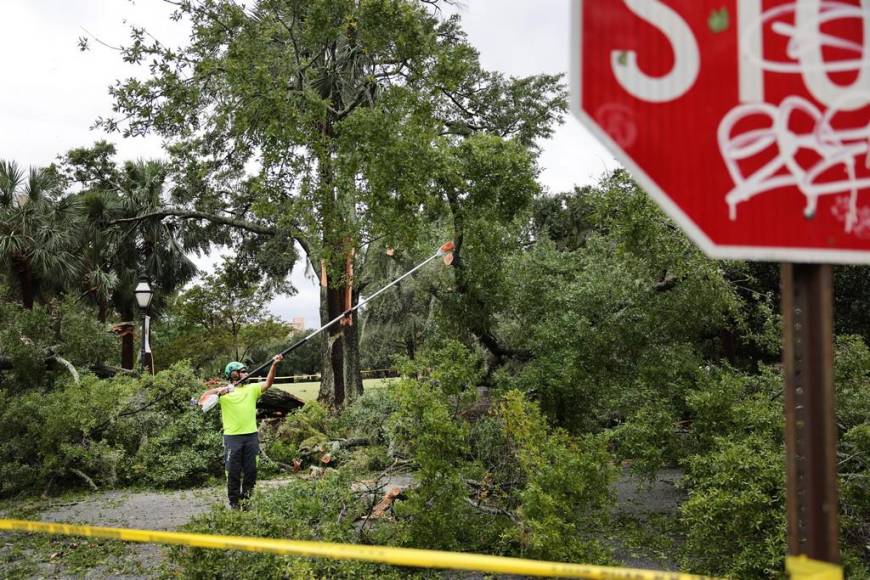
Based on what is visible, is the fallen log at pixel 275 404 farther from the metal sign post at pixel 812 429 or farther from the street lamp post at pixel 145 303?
the metal sign post at pixel 812 429

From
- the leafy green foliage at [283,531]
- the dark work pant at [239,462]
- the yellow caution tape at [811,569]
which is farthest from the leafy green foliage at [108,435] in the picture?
the yellow caution tape at [811,569]

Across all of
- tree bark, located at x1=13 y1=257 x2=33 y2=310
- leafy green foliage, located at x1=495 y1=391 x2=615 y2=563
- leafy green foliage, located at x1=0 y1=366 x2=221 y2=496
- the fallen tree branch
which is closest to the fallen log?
leafy green foliage, located at x1=0 y1=366 x2=221 y2=496

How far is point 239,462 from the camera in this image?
313 inches

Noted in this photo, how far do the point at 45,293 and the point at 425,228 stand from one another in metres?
11.8

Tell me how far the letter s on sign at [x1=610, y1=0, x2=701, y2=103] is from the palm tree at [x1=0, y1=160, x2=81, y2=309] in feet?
58.0

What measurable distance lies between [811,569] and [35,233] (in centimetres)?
1842

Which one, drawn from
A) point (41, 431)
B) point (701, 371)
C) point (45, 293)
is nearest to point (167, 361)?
point (45, 293)

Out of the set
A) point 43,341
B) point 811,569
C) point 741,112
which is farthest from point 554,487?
point 43,341

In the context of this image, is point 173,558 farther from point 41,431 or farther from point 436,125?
point 436,125

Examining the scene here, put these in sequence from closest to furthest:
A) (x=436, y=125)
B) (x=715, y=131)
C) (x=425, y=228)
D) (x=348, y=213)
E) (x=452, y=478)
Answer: (x=715, y=131)
(x=452, y=478)
(x=436, y=125)
(x=348, y=213)
(x=425, y=228)

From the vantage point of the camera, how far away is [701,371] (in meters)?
8.44

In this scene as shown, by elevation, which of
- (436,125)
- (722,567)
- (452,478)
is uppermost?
(436,125)

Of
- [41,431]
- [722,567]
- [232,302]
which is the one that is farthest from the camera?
[232,302]

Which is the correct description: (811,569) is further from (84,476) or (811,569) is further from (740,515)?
(84,476)
